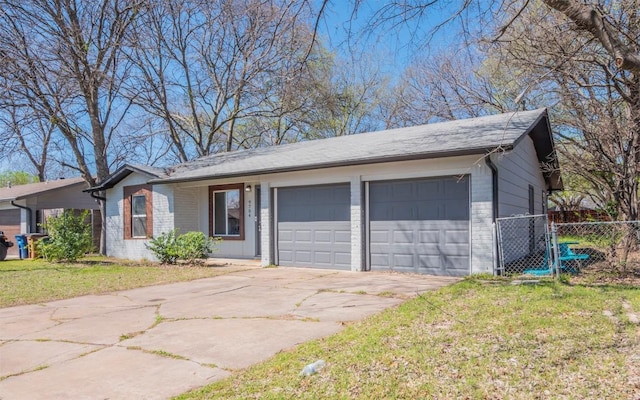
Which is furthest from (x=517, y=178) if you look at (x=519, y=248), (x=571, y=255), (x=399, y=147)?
(x=399, y=147)

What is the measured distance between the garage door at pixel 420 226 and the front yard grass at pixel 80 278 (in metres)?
4.02

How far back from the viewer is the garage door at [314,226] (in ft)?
35.5

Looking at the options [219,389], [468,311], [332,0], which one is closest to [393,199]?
[468,311]

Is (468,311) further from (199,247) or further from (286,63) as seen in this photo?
(286,63)

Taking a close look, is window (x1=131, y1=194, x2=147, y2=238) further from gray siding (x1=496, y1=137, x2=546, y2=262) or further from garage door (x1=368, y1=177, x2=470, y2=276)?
gray siding (x1=496, y1=137, x2=546, y2=262)

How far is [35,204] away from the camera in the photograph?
69.1ft

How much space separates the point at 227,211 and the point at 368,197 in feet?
19.0

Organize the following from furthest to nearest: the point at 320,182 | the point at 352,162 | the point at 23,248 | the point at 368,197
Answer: the point at 23,248 → the point at 320,182 → the point at 368,197 → the point at 352,162

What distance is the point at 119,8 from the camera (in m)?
15.7

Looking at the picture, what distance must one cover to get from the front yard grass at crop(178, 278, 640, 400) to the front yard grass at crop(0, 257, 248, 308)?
5.82 metres

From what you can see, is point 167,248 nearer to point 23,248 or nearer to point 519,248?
point 23,248

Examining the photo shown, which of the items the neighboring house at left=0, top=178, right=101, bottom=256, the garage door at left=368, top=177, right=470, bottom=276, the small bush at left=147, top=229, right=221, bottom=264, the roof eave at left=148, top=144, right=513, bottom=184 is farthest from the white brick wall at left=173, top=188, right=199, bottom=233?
the neighboring house at left=0, top=178, right=101, bottom=256

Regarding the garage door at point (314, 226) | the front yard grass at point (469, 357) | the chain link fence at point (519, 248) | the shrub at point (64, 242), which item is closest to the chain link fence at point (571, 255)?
the chain link fence at point (519, 248)

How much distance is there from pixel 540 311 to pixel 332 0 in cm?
458
